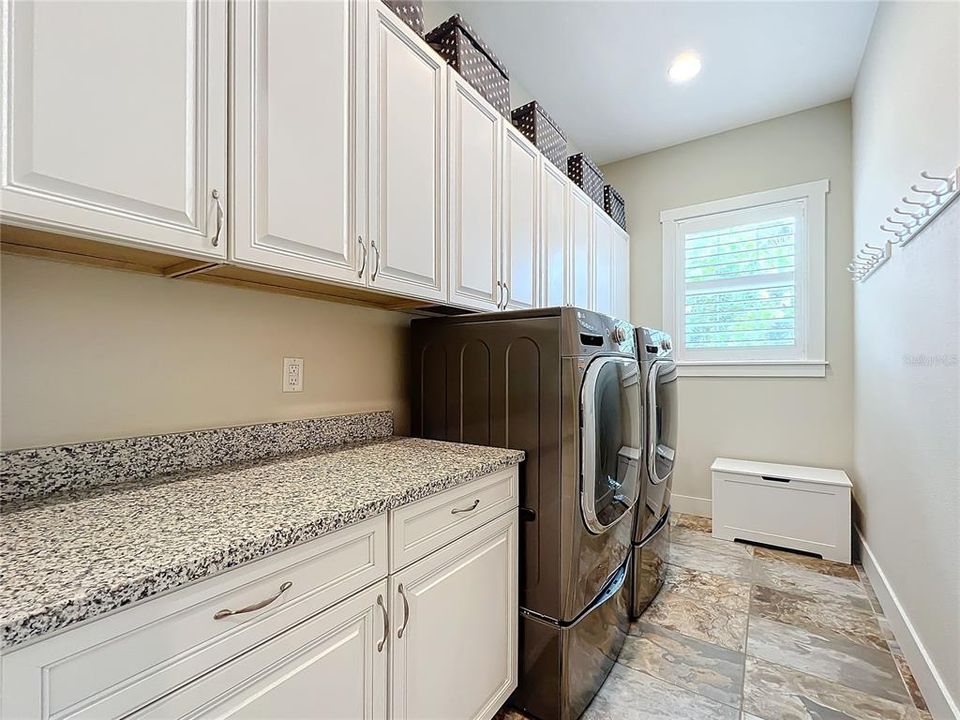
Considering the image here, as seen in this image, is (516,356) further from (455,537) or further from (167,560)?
(167,560)

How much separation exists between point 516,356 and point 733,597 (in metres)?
1.84

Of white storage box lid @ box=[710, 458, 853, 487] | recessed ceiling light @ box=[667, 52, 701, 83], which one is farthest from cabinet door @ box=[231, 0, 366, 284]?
white storage box lid @ box=[710, 458, 853, 487]

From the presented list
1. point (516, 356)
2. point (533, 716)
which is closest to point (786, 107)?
point (516, 356)

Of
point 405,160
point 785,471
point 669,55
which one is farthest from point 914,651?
point 669,55

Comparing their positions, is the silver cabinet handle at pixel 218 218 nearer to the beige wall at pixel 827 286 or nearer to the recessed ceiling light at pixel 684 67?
the recessed ceiling light at pixel 684 67

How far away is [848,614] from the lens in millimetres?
2100

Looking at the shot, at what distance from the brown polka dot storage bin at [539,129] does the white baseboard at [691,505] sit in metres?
2.70

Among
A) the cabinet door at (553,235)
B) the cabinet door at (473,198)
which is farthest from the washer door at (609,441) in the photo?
the cabinet door at (553,235)

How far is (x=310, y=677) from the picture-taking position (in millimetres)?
844

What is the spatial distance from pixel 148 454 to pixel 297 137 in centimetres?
91

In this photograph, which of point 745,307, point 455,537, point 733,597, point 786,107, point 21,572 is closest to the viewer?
point 21,572

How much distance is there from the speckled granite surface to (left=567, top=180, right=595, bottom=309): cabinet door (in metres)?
1.65

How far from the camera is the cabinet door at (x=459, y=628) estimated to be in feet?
3.47

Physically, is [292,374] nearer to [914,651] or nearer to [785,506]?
[914,651]
